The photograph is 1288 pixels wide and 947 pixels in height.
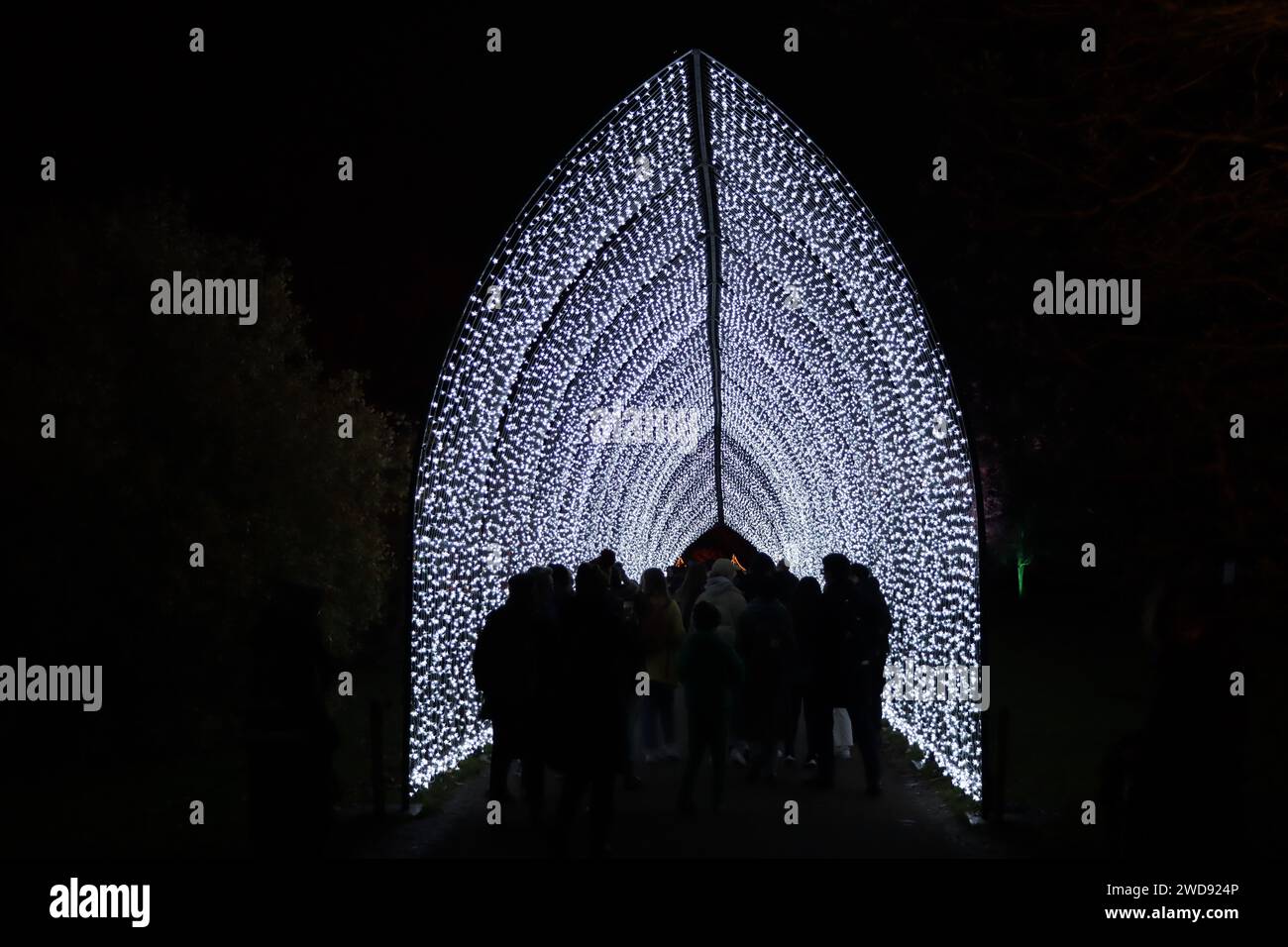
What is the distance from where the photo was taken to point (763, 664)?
33.9ft

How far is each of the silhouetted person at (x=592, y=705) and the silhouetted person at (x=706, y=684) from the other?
155 centimetres

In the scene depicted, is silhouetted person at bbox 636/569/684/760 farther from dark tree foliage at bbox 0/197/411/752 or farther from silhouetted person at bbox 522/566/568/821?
dark tree foliage at bbox 0/197/411/752

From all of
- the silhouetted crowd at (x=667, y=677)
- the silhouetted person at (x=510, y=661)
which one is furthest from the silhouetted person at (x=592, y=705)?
the silhouetted person at (x=510, y=661)

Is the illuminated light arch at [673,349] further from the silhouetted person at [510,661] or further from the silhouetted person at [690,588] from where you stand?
the silhouetted person at [690,588]

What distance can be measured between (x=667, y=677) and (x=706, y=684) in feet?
6.03

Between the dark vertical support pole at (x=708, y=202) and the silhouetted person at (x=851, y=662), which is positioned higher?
the dark vertical support pole at (x=708, y=202)

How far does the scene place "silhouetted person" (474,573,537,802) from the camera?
29.6 ft

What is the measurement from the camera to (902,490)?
1302 centimetres

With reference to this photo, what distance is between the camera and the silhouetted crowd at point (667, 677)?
7.55m

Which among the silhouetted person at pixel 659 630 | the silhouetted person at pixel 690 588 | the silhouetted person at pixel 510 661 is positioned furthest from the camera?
the silhouetted person at pixel 690 588

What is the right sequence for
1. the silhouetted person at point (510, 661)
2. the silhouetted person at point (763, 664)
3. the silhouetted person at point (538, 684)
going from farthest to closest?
the silhouetted person at point (763, 664), the silhouetted person at point (510, 661), the silhouetted person at point (538, 684)

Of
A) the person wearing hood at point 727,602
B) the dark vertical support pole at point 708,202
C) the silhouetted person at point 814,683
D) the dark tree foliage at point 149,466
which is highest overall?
the dark vertical support pole at point 708,202
